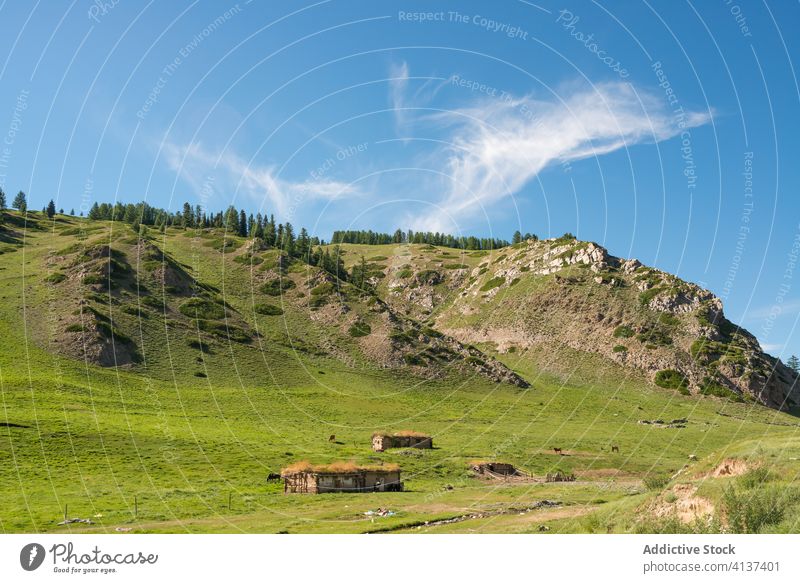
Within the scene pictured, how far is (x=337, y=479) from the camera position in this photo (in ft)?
191

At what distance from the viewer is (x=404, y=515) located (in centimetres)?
4453

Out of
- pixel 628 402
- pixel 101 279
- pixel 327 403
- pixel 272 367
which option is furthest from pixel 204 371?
pixel 628 402

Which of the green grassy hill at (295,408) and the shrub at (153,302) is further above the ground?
the shrub at (153,302)

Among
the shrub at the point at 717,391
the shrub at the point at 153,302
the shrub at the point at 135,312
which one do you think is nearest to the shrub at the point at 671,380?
the shrub at the point at 717,391

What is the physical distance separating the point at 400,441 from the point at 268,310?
8212 centimetres

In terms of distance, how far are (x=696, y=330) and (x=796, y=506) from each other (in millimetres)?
158974

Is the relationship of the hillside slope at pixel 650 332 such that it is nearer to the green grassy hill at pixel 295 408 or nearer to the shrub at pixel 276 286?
the green grassy hill at pixel 295 408

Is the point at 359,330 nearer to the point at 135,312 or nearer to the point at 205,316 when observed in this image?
the point at 205,316

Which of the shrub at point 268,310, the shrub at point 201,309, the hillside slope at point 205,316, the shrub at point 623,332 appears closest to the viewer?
the hillside slope at point 205,316

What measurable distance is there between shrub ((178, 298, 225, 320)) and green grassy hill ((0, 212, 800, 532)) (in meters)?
0.57

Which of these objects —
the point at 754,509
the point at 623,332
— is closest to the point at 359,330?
the point at 623,332

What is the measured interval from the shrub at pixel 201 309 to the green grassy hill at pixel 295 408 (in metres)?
0.57

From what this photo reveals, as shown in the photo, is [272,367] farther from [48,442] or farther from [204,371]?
[48,442]

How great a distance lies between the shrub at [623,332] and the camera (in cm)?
17238
